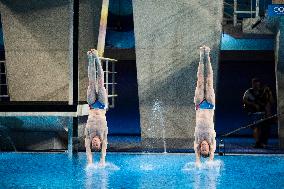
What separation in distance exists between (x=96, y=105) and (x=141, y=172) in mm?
1707

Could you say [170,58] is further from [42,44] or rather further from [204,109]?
[204,109]

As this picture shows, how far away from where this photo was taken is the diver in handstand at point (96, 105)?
11734 millimetres

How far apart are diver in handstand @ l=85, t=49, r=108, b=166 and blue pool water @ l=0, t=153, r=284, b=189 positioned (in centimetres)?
61

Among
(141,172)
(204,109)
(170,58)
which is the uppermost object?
(170,58)

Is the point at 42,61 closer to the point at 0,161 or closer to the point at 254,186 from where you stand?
the point at 0,161

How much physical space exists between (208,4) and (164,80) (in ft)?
8.41

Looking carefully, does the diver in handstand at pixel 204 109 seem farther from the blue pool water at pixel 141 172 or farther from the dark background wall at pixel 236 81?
the dark background wall at pixel 236 81

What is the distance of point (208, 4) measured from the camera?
1645 cm

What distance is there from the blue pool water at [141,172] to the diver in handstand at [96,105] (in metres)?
0.61

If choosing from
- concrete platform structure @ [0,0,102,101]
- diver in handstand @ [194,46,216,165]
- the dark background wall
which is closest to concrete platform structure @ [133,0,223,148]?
concrete platform structure @ [0,0,102,101]

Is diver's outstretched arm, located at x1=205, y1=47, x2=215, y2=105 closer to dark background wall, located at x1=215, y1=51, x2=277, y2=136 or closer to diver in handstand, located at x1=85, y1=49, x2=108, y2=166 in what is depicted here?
diver in handstand, located at x1=85, y1=49, x2=108, y2=166

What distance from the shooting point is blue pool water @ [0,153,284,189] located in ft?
32.8

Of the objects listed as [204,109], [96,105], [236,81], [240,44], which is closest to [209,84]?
[204,109]

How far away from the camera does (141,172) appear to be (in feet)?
38.1
